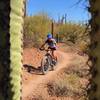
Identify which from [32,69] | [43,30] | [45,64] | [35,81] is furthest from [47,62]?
[43,30]

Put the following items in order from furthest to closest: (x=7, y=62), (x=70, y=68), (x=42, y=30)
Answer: (x=42, y=30) < (x=70, y=68) < (x=7, y=62)

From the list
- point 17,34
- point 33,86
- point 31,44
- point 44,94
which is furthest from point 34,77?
point 17,34

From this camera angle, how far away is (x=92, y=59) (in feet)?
7.29

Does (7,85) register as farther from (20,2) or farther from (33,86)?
(33,86)

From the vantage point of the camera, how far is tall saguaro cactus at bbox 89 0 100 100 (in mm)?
2150

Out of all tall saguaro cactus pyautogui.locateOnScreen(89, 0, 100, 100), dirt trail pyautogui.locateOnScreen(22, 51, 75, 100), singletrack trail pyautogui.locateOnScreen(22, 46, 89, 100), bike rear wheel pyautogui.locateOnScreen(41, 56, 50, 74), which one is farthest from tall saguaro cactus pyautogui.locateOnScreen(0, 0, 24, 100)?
bike rear wheel pyautogui.locateOnScreen(41, 56, 50, 74)

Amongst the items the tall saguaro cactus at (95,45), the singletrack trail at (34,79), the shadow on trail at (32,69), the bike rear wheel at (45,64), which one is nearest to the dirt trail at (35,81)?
the singletrack trail at (34,79)

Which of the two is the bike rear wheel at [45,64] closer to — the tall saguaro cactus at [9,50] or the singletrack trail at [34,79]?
the singletrack trail at [34,79]

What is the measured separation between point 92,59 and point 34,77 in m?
14.1

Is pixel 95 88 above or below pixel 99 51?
below

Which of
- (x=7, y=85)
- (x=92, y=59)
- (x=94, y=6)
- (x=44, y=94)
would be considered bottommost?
(x=44, y=94)

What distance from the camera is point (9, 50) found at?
314cm

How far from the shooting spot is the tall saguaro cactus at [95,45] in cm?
215

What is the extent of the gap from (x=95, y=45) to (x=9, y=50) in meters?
1.09
